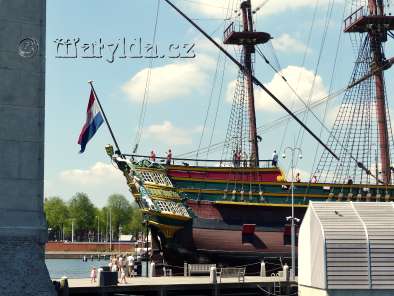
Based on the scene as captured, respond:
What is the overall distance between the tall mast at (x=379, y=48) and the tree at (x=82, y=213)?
9824 centimetres

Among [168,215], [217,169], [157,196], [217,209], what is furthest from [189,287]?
[217,169]

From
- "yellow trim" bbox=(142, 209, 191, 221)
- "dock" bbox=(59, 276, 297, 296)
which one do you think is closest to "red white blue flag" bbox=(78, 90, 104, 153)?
"dock" bbox=(59, 276, 297, 296)

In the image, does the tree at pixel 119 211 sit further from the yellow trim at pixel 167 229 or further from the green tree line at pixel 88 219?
the yellow trim at pixel 167 229

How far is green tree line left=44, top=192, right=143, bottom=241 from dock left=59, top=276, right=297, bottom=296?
340 feet

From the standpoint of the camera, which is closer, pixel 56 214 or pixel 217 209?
pixel 217 209

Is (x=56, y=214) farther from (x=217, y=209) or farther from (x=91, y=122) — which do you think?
(x=91, y=122)

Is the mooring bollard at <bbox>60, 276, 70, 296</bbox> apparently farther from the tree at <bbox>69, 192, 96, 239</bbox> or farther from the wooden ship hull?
the tree at <bbox>69, 192, 96, 239</bbox>

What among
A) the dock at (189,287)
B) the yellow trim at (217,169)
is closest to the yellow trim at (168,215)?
the yellow trim at (217,169)

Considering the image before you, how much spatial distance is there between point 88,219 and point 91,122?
4374 inches

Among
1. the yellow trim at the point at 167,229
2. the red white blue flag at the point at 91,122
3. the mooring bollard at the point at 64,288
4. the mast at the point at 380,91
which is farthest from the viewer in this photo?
the mast at the point at 380,91

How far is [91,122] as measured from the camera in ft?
119

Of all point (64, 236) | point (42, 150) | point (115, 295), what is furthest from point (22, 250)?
point (64, 236)

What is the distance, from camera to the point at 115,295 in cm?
3094

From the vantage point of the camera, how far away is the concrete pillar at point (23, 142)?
24.4 m
